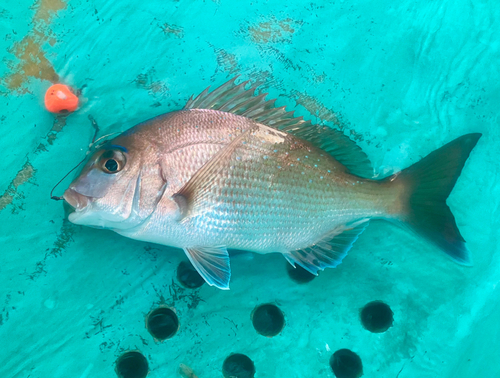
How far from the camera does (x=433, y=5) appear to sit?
1570 millimetres

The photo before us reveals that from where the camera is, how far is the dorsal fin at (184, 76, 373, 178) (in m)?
1.30

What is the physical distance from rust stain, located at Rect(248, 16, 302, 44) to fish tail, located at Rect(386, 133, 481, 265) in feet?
2.71

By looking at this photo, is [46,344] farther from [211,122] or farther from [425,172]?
[425,172]

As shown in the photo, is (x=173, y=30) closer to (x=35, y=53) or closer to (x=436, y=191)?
(x=35, y=53)

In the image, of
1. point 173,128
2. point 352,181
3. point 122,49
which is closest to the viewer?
point 173,128

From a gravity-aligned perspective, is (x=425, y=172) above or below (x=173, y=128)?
below

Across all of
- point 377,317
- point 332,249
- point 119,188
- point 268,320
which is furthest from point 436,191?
point 119,188

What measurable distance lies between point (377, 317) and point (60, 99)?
173 cm

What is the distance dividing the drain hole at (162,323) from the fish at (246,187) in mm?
385

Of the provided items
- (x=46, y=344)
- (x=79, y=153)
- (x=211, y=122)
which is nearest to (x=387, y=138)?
(x=211, y=122)

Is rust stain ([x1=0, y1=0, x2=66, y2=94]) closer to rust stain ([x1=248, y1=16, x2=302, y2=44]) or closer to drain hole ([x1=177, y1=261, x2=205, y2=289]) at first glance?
rust stain ([x1=248, y1=16, x2=302, y2=44])

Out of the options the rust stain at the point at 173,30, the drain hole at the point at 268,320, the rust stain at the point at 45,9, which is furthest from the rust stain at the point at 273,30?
the drain hole at the point at 268,320

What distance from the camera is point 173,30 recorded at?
1504mm

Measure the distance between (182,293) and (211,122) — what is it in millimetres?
780
